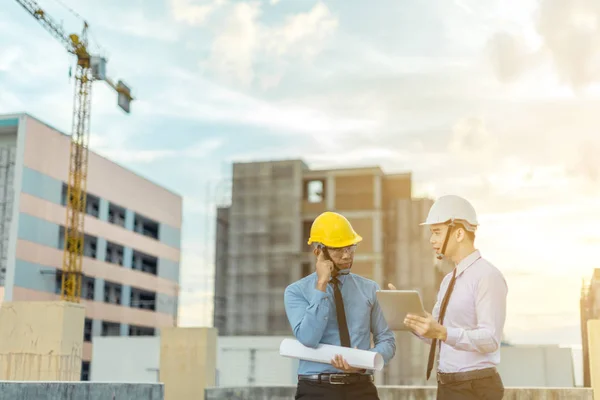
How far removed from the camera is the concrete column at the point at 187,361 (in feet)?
45.3

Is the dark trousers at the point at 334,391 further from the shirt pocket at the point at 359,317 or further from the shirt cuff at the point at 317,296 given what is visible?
the shirt cuff at the point at 317,296

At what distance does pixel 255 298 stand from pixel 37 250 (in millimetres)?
17134

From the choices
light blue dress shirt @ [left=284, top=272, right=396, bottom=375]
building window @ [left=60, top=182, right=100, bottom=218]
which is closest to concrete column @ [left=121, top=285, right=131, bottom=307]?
building window @ [left=60, top=182, right=100, bottom=218]

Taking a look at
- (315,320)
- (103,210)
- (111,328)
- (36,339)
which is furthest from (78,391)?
(111,328)

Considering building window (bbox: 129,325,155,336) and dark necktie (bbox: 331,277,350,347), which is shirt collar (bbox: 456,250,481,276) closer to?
dark necktie (bbox: 331,277,350,347)

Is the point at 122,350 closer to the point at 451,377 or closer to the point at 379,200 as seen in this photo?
the point at 379,200

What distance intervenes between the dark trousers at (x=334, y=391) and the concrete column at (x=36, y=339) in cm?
741

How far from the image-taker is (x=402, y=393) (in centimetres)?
888

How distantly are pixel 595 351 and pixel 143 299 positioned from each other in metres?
61.5

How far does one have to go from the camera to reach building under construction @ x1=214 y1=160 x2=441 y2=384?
58438 millimetres

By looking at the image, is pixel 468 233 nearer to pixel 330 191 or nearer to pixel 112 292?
pixel 330 191

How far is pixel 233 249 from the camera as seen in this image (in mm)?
61188

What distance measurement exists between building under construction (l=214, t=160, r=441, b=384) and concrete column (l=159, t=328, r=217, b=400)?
143 ft

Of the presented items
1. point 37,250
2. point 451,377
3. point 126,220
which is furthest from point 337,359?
point 126,220
